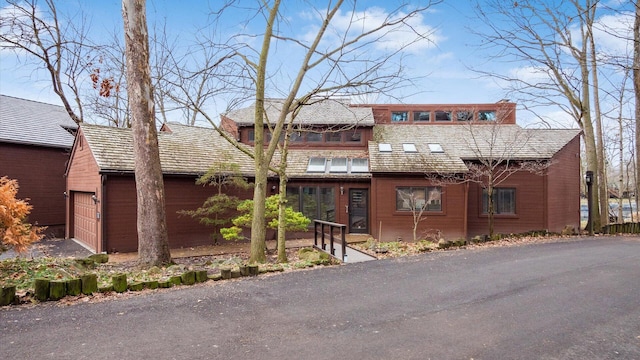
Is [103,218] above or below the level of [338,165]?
below

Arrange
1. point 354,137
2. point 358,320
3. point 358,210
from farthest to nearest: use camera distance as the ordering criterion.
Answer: point 354,137 → point 358,210 → point 358,320

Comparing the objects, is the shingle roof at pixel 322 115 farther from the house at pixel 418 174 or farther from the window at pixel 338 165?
the window at pixel 338 165

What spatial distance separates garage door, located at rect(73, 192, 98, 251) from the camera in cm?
1208

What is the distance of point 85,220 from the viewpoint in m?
13.1

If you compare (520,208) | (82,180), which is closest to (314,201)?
(82,180)

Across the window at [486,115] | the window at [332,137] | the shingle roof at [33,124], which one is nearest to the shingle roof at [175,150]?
the window at [332,137]

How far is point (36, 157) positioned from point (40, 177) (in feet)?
2.88

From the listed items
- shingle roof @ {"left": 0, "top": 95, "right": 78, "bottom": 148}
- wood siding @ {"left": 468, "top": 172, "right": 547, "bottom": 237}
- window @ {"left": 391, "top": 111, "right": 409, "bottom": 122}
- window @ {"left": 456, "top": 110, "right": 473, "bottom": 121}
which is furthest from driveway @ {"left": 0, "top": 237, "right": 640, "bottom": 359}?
shingle roof @ {"left": 0, "top": 95, "right": 78, "bottom": 148}

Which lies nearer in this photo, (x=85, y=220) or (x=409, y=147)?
(x=85, y=220)

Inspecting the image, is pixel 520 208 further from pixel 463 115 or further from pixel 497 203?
pixel 463 115

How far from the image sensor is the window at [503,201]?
15.4 m

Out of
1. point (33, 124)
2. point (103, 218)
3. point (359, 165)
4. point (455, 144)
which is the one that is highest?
point (33, 124)

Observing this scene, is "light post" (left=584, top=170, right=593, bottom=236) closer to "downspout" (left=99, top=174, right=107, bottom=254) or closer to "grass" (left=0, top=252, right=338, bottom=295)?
"grass" (left=0, top=252, right=338, bottom=295)

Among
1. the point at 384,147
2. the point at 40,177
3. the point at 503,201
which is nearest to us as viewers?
the point at 503,201
